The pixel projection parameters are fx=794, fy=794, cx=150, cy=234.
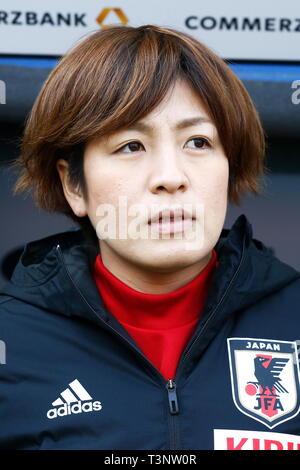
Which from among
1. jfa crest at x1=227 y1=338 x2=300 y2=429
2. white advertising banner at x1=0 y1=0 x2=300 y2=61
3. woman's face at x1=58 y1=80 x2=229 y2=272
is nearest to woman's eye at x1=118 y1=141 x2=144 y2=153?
woman's face at x1=58 y1=80 x2=229 y2=272

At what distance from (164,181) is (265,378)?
17.3 inches

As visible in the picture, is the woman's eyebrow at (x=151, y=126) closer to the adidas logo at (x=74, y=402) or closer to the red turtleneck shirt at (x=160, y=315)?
the red turtleneck shirt at (x=160, y=315)

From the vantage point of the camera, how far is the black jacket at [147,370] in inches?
58.5

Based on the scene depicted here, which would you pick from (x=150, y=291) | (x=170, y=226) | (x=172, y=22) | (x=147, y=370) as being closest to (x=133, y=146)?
(x=170, y=226)

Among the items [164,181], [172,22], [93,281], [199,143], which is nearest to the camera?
[164,181]

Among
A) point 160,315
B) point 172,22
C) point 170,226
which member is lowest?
point 160,315

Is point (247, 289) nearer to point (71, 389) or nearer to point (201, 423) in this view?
point (201, 423)

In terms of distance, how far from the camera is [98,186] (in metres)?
1.61

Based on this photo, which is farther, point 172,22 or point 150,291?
point 172,22

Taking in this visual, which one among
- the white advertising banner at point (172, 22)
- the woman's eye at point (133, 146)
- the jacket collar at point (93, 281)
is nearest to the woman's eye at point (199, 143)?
the woman's eye at point (133, 146)

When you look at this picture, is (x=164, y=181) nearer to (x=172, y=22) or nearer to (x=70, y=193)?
(x=70, y=193)

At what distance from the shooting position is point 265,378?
61.7 inches
